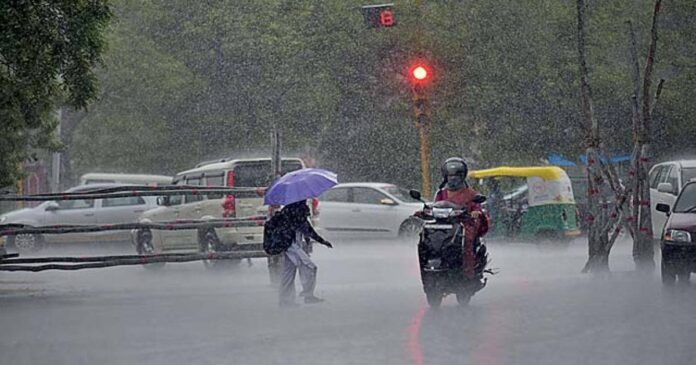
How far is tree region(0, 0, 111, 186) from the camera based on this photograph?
52.2ft

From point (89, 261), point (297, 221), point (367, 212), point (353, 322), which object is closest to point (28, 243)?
point (367, 212)

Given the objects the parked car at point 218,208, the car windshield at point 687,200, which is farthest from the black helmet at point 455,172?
the parked car at point 218,208

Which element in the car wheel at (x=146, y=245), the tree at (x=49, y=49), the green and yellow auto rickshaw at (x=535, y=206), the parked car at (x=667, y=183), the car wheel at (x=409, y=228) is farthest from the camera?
the car wheel at (x=409, y=228)

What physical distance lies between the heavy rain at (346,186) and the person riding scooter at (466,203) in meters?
0.03

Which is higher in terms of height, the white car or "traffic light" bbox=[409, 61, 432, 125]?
"traffic light" bbox=[409, 61, 432, 125]

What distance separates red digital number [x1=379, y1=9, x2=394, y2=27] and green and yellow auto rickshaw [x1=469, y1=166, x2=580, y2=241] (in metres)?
4.70

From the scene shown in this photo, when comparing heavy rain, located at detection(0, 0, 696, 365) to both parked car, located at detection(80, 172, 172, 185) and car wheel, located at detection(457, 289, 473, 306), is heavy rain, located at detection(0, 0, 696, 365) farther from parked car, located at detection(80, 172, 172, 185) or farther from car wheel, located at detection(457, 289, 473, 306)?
parked car, located at detection(80, 172, 172, 185)

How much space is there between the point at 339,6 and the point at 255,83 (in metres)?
3.87

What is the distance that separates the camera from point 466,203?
1486 cm

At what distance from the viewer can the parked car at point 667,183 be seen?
24.9 metres

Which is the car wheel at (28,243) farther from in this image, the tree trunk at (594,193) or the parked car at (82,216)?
the tree trunk at (594,193)

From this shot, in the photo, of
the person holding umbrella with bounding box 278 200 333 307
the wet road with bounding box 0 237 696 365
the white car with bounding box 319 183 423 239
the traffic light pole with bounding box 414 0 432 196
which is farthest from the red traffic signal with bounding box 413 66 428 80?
the person holding umbrella with bounding box 278 200 333 307

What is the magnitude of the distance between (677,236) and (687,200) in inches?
55.1

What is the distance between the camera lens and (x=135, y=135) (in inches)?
1661
